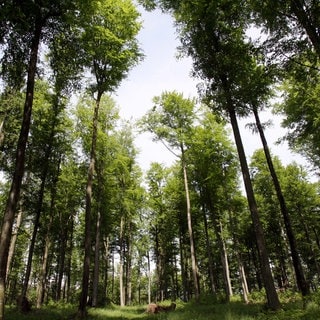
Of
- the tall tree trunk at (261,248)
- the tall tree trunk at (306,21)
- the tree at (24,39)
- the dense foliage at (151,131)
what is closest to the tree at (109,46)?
the dense foliage at (151,131)

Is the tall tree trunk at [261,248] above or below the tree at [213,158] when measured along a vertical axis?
below

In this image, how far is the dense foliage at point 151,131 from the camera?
10.5 m

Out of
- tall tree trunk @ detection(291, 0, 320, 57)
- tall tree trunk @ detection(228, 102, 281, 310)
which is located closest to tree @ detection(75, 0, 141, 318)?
tall tree trunk @ detection(228, 102, 281, 310)

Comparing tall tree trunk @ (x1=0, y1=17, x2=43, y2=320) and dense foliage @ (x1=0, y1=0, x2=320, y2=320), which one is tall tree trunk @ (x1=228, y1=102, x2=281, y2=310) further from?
tall tree trunk @ (x1=0, y1=17, x2=43, y2=320)

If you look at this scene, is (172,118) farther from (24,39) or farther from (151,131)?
(24,39)

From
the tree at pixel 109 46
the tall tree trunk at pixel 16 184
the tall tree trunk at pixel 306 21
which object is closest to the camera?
the tall tree trunk at pixel 16 184

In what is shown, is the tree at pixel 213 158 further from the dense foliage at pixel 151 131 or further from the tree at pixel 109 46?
the tree at pixel 109 46

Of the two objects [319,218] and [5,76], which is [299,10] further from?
[319,218]

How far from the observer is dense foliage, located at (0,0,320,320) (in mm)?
10484

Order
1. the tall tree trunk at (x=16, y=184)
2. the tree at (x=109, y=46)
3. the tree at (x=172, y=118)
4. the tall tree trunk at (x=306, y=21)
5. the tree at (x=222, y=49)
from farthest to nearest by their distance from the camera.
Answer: the tree at (x=172, y=118)
the tree at (x=109, y=46)
the tree at (x=222, y=49)
the tall tree trunk at (x=306, y=21)
the tall tree trunk at (x=16, y=184)

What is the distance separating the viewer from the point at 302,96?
1811 cm

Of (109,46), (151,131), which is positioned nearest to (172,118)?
(151,131)

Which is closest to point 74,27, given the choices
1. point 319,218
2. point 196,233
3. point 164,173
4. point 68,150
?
point 68,150

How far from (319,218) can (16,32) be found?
32440mm
